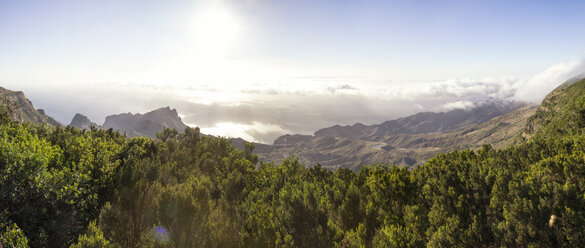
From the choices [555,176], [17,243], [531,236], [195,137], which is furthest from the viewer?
[195,137]

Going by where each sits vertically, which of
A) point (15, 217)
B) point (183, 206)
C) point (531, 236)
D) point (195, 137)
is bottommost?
point (195, 137)

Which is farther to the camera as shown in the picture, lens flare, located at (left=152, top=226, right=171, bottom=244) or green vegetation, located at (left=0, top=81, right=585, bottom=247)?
green vegetation, located at (left=0, top=81, right=585, bottom=247)

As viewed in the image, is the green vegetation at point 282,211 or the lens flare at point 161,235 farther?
the green vegetation at point 282,211

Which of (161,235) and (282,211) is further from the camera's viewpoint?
(282,211)

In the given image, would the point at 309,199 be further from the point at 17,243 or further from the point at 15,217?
the point at 15,217

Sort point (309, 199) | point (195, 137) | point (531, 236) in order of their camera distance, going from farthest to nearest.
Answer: point (195, 137), point (309, 199), point (531, 236)

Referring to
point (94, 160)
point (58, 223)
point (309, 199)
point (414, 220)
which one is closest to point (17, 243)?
point (58, 223)

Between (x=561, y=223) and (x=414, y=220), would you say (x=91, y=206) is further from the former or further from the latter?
(x=561, y=223)

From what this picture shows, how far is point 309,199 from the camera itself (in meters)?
21.6

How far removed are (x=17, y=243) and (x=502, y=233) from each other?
31.7 meters

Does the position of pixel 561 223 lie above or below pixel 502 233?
above

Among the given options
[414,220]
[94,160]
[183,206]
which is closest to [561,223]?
[414,220]

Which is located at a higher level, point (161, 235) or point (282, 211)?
point (161, 235)

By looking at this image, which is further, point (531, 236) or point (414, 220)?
point (414, 220)
